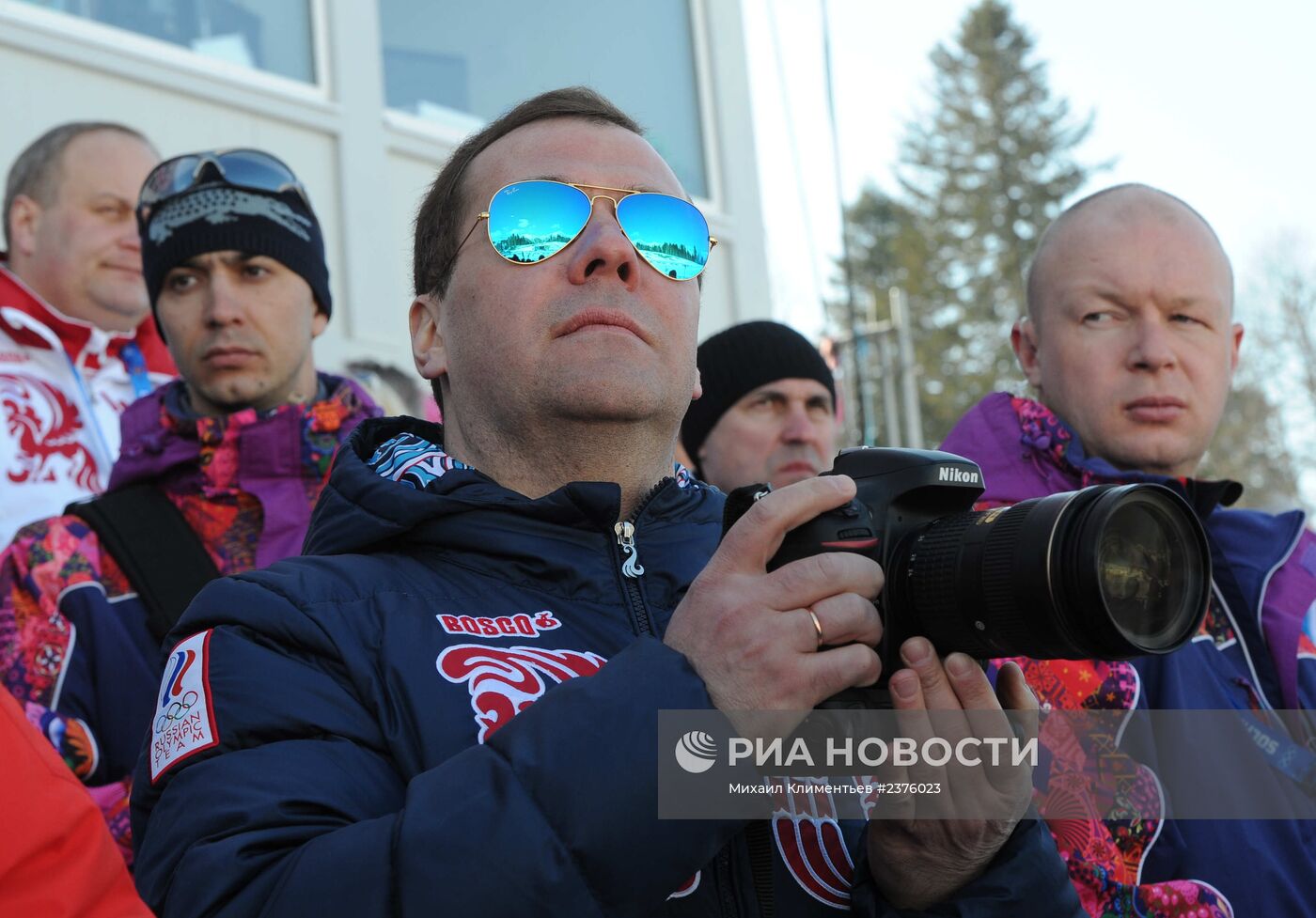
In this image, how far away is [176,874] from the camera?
1.43 m

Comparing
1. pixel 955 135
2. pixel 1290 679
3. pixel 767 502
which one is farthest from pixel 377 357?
pixel 955 135

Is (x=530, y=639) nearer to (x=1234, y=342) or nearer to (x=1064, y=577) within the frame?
(x=1064, y=577)

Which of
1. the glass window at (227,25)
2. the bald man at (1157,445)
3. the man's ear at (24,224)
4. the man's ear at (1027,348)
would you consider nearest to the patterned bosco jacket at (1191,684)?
the bald man at (1157,445)

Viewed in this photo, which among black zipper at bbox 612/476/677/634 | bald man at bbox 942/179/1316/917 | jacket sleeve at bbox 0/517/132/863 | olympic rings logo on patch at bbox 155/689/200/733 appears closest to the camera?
olympic rings logo on patch at bbox 155/689/200/733

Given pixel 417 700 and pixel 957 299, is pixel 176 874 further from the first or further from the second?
pixel 957 299

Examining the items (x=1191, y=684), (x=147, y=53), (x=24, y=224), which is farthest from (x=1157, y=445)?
(x=147, y=53)

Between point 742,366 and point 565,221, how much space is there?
1.97 m

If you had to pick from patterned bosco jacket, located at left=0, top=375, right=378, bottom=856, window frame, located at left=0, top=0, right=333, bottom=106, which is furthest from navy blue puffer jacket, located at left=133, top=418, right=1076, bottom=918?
window frame, located at left=0, top=0, right=333, bottom=106

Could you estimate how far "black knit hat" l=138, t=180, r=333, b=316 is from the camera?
9.77 ft

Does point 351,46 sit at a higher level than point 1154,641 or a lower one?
higher

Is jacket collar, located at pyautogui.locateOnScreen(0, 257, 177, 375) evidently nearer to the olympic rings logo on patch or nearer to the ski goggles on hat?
the ski goggles on hat

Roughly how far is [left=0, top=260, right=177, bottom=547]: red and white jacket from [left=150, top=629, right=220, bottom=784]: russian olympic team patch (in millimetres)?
2053

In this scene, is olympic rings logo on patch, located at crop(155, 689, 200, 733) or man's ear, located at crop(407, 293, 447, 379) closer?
olympic rings logo on patch, located at crop(155, 689, 200, 733)

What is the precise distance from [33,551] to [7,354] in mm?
1277
